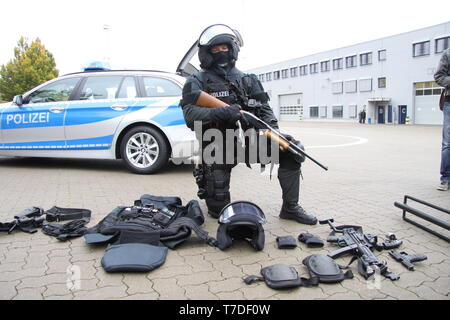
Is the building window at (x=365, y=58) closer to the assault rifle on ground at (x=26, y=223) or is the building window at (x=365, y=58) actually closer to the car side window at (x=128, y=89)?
the car side window at (x=128, y=89)

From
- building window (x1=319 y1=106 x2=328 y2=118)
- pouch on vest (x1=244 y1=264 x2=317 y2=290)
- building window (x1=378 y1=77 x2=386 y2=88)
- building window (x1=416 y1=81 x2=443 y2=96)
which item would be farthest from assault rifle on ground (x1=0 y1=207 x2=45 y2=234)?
building window (x1=319 y1=106 x2=328 y2=118)

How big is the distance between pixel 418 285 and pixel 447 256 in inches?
24.1

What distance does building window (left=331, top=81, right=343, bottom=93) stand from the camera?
1601 inches

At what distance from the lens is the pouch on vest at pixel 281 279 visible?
82.4 inches

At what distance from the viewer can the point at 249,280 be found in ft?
7.16

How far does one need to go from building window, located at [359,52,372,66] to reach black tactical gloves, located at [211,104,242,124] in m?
38.5

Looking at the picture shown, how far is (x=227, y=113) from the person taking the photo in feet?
10.3

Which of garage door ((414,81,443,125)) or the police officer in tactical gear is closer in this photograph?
the police officer in tactical gear

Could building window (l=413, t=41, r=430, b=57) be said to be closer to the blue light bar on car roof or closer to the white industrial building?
the white industrial building

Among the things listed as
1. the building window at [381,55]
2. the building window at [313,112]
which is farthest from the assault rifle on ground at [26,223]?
the building window at [313,112]

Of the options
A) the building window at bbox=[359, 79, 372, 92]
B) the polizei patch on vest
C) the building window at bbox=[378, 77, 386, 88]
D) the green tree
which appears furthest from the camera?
the building window at bbox=[359, 79, 372, 92]

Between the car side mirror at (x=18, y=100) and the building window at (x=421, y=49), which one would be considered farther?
the building window at (x=421, y=49)

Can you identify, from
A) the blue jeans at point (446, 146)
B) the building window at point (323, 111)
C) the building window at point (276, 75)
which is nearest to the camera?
the blue jeans at point (446, 146)

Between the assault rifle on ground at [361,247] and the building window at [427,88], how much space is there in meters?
33.6
